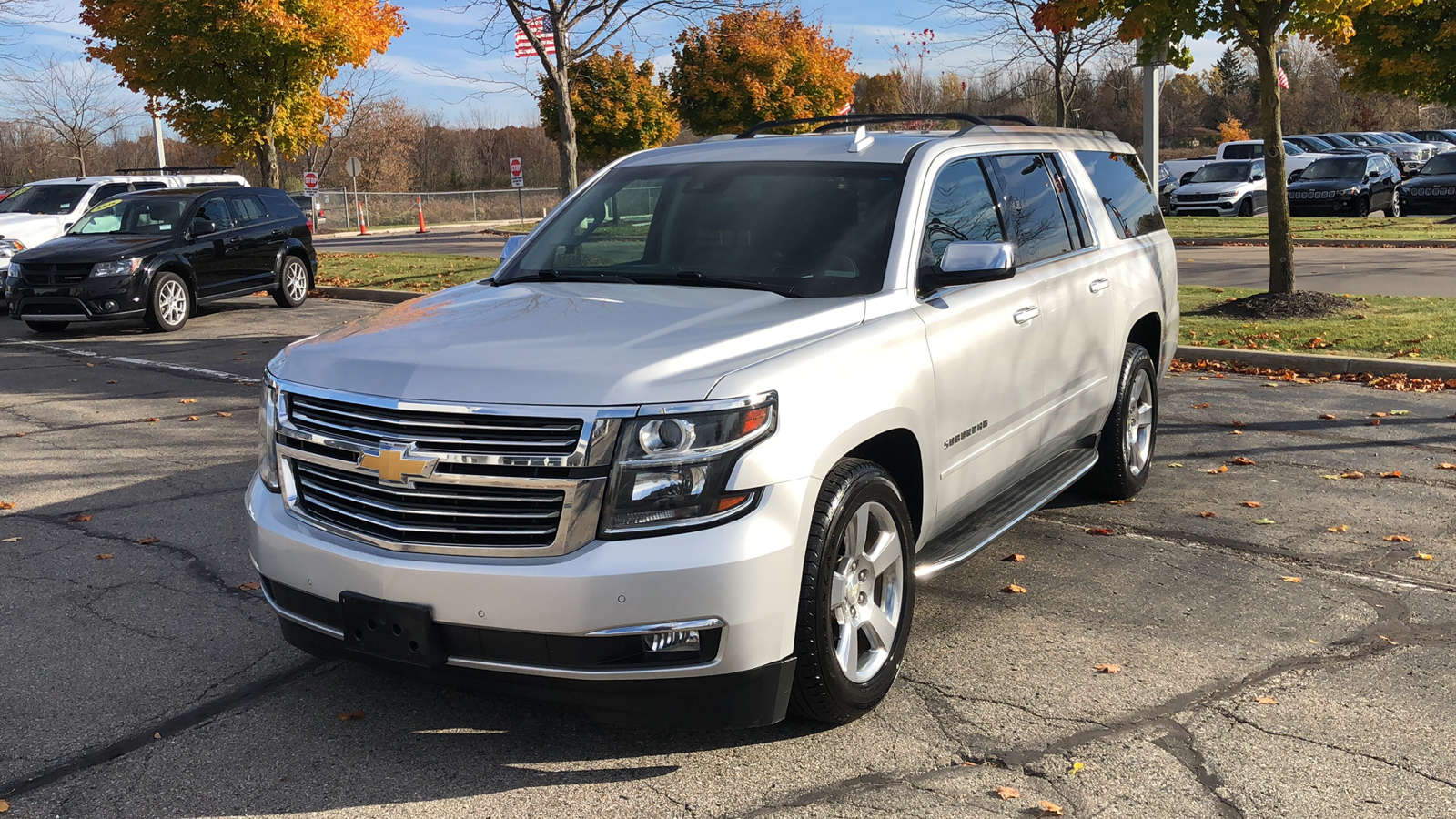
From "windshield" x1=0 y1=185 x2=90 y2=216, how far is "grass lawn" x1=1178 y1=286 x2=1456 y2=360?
52.6 feet

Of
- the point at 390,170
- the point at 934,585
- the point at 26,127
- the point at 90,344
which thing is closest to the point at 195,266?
the point at 90,344

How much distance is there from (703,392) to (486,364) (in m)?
0.64

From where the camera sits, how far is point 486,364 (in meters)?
3.50

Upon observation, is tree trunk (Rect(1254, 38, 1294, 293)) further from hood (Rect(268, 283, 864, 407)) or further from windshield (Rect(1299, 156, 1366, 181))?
windshield (Rect(1299, 156, 1366, 181))

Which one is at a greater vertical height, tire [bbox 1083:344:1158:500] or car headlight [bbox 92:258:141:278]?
car headlight [bbox 92:258:141:278]

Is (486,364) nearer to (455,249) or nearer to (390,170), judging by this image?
(455,249)

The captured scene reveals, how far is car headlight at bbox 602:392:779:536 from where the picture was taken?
330 cm

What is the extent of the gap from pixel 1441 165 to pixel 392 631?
30888 mm

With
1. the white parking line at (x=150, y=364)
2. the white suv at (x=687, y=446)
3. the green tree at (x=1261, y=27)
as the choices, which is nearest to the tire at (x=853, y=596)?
the white suv at (x=687, y=446)

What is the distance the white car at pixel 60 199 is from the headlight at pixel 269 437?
14803 mm

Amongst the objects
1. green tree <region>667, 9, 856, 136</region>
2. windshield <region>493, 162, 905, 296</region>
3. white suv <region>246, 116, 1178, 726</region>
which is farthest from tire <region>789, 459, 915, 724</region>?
green tree <region>667, 9, 856, 136</region>

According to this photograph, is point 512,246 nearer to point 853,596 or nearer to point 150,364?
point 853,596

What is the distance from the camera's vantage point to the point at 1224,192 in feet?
98.1

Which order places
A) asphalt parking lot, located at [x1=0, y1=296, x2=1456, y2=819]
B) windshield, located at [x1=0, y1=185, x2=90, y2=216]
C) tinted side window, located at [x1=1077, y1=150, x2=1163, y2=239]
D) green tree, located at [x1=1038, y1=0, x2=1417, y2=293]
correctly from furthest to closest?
windshield, located at [x1=0, y1=185, x2=90, y2=216], green tree, located at [x1=1038, y1=0, x2=1417, y2=293], tinted side window, located at [x1=1077, y1=150, x2=1163, y2=239], asphalt parking lot, located at [x1=0, y1=296, x2=1456, y2=819]
